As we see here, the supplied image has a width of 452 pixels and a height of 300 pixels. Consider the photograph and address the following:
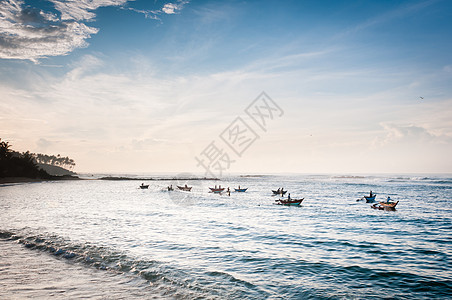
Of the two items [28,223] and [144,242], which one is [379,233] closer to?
[144,242]

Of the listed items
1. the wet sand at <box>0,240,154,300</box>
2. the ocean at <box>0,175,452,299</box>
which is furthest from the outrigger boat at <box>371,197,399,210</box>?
the wet sand at <box>0,240,154,300</box>

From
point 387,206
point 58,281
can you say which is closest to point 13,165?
point 58,281

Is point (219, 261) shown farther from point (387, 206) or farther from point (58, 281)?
point (387, 206)

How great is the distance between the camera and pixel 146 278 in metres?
11.7

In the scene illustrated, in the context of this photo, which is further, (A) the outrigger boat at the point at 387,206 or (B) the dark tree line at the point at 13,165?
(B) the dark tree line at the point at 13,165

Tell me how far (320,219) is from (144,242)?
19.8 meters

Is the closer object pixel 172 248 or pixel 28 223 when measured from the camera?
pixel 172 248

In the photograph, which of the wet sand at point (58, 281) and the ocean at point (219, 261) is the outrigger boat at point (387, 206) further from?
the wet sand at point (58, 281)

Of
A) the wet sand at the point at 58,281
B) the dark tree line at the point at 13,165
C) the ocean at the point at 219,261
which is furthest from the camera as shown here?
the dark tree line at the point at 13,165

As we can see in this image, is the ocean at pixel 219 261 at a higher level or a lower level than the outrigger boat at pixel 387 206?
higher

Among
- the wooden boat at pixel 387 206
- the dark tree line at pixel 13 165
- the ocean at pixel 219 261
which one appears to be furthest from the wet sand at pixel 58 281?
the dark tree line at pixel 13 165

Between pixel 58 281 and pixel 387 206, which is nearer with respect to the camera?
pixel 58 281

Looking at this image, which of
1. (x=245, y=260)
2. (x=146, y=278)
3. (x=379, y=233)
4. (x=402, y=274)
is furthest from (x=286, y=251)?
(x=379, y=233)

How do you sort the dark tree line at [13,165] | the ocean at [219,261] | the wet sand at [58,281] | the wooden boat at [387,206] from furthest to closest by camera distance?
the dark tree line at [13,165]
the wooden boat at [387,206]
the ocean at [219,261]
the wet sand at [58,281]
